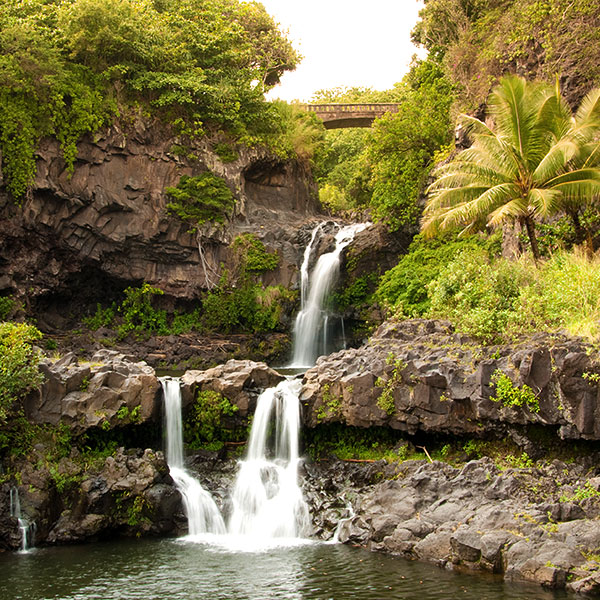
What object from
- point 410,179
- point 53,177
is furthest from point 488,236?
point 53,177

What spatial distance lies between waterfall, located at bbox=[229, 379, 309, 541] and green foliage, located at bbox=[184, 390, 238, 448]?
35.7 inches

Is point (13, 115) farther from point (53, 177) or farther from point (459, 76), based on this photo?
point (459, 76)

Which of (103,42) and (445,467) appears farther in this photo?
(103,42)

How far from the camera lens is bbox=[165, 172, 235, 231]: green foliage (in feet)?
101

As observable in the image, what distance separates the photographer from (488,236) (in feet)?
82.0

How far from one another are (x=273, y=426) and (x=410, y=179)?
50.4 feet

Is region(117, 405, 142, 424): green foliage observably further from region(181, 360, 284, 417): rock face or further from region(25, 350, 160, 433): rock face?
region(181, 360, 284, 417): rock face

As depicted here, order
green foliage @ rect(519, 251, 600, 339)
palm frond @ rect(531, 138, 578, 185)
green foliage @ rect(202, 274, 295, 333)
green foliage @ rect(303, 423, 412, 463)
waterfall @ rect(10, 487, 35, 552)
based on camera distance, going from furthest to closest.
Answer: green foliage @ rect(202, 274, 295, 333) → palm frond @ rect(531, 138, 578, 185) → green foliage @ rect(303, 423, 412, 463) → green foliage @ rect(519, 251, 600, 339) → waterfall @ rect(10, 487, 35, 552)

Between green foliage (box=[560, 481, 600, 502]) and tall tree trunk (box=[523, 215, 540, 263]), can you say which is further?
tall tree trunk (box=[523, 215, 540, 263])

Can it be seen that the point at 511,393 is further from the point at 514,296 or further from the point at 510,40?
the point at 510,40

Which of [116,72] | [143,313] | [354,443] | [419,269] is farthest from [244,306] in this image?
[354,443]

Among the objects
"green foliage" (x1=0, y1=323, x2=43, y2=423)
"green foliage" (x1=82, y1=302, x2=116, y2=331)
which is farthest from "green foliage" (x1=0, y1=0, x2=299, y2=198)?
"green foliage" (x1=0, y1=323, x2=43, y2=423)

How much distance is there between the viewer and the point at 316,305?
29.1m

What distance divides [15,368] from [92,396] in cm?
205
